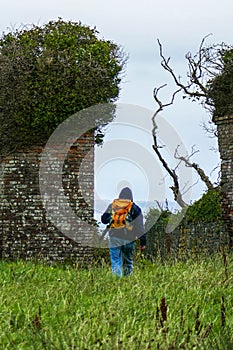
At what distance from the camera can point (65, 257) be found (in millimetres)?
15961

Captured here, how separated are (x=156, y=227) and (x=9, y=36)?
20.2 ft

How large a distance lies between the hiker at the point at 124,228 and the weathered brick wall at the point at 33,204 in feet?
10.5

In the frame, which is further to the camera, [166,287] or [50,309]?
[166,287]

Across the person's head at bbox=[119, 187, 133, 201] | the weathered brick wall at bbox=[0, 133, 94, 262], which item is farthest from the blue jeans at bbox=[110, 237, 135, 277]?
the weathered brick wall at bbox=[0, 133, 94, 262]

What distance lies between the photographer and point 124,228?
12.6 metres

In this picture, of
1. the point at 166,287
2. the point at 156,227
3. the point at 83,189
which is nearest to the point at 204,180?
the point at 156,227

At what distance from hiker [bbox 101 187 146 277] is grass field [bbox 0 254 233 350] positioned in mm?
466

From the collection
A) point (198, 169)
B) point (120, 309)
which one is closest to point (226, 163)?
point (198, 169)

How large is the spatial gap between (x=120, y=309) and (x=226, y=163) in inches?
382

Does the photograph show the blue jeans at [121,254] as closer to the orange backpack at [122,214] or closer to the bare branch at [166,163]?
the orange backpack at [122,214]

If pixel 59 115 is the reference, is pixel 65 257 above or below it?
below

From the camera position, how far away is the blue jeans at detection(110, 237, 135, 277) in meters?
12.7

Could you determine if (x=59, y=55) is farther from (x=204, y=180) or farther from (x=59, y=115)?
(x=204, y=180)

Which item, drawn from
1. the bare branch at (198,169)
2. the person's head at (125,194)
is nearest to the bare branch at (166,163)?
the bare branch at (198,169)
